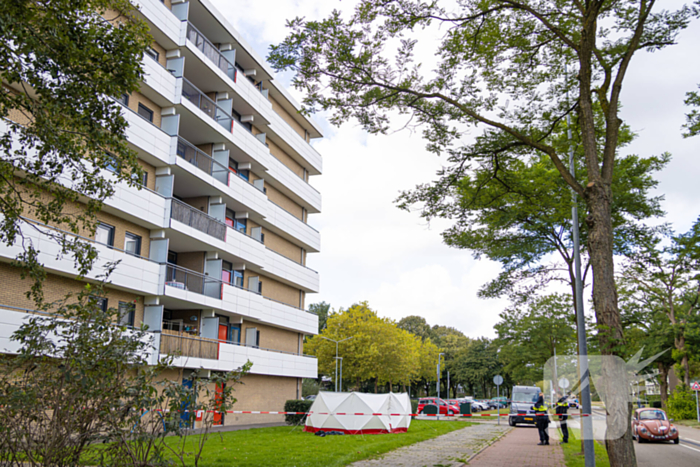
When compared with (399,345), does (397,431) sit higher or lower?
lower

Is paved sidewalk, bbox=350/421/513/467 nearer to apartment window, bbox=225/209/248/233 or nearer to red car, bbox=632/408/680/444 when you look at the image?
red car, bbox=632/408/680/444

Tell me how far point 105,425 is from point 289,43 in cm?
795

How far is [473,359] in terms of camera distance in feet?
255

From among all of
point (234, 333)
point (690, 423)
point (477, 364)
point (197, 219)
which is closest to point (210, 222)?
point (197, 219)

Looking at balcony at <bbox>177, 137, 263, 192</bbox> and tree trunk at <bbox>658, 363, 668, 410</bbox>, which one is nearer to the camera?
balcony at <bbox>177, 137, 263, 192</bbox>

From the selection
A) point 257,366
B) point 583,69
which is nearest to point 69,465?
point 583,69

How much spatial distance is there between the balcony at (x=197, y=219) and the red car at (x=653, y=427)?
67.5ft

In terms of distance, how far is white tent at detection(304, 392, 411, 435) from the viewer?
2095cm

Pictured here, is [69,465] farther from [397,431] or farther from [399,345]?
[399,345]

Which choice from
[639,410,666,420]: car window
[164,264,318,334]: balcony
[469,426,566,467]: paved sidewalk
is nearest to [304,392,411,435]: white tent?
[469,426,566,467]: paved sidewalk

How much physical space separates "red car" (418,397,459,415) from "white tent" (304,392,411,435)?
773 inches

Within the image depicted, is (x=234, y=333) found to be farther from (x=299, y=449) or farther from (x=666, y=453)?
(x=666, y=453)

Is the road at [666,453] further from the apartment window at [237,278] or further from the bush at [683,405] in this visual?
the bush at [683,405]

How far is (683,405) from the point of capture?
39.5 m
